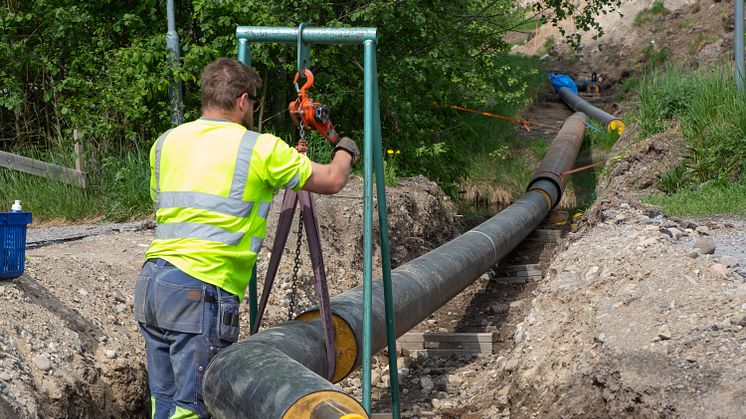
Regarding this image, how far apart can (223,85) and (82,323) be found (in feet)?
8.35

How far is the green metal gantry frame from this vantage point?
173 inches

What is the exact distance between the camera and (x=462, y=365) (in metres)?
7.55

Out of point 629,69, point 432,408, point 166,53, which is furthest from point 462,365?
point 629,69

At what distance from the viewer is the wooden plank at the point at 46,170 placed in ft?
34.0

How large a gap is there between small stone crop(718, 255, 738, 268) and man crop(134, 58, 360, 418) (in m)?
3.09

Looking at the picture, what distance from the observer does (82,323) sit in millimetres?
5805

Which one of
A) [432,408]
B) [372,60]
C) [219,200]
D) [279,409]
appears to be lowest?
[432,408]

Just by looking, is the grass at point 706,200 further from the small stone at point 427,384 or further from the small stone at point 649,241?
the small stone at point 427,384

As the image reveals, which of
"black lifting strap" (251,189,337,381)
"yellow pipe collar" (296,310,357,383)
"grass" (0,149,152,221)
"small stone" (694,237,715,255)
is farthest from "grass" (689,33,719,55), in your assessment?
"black lifting strap" (251,189,337,381)

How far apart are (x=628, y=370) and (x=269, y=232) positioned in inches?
169

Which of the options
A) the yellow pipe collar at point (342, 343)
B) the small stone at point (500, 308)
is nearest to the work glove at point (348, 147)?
the yellow pipe collar at point (342, 343)

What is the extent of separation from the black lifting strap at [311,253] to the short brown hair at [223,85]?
0.56m

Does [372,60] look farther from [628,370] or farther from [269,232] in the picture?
[269,232]

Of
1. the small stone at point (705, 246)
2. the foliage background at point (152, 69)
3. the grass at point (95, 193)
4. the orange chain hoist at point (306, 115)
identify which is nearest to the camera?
the orange chain hoist at point (306, 115)
